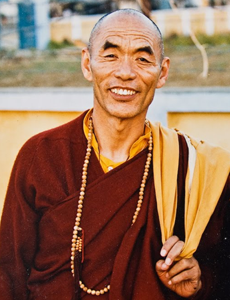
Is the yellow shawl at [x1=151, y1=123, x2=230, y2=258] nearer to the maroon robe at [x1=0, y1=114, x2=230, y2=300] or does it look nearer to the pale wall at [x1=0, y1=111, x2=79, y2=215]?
the maroon robe at [x1=0, y1=114, x2=230, y2=300]

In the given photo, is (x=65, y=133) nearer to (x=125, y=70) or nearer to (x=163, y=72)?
(x=125, y=70)

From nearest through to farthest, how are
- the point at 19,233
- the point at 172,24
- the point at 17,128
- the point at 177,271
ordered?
the point at 177,271 < the point at 19,233 < the point at 17,128 < the point at 172,24

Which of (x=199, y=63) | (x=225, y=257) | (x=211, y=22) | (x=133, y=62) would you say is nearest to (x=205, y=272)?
(x=225, y=257)

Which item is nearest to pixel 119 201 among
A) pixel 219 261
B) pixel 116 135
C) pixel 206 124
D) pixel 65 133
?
pixel 116 135

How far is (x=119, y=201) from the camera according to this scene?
225 centimetres

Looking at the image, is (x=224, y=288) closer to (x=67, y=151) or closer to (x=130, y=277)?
(x=130, y=277)

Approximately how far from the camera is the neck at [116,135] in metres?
2.37

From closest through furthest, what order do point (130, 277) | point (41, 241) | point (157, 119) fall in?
1. point (130, 277)
2. point (41, 241)
3. point (157, 119)

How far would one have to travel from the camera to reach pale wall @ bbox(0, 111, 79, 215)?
3.15 metres

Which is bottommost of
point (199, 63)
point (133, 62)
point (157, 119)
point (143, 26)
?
point (199, 63)

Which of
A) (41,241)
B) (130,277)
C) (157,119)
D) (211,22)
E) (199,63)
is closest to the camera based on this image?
(130,277)

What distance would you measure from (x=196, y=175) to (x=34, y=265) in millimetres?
916

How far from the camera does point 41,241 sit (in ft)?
7.79

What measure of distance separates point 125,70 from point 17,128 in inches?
48.0
